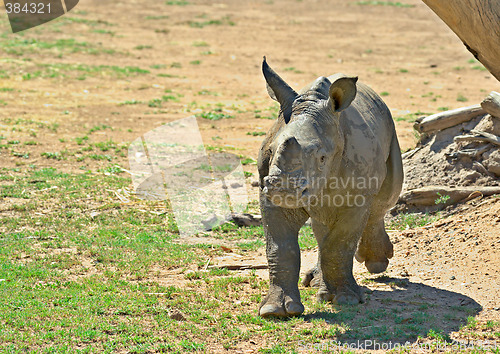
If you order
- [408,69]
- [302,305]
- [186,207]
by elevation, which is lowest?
[408,69]

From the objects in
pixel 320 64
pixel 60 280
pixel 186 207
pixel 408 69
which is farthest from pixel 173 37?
pixel 60 280

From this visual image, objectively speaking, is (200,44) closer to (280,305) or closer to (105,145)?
(105,145)

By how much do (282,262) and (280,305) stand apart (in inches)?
14.8

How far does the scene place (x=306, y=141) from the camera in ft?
19.2

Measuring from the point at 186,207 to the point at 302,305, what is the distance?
444 cm

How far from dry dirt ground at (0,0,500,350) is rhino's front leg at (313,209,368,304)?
547mm

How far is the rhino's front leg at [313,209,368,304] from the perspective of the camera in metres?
6.66

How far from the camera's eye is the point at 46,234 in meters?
9.17

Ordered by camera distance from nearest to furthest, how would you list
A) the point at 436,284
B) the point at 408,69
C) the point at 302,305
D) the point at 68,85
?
the point at 302,305, the point at 436,284, the point at 68,85, the point at 408,69

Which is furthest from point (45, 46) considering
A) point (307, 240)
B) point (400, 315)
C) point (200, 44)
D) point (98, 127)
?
point (400, 315)

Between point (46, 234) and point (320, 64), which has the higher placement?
point (46, 234)

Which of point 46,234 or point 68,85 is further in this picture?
point 68,85

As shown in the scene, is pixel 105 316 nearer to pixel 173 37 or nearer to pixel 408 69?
pixel 408 69

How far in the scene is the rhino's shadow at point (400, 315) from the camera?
6041 millimetres
